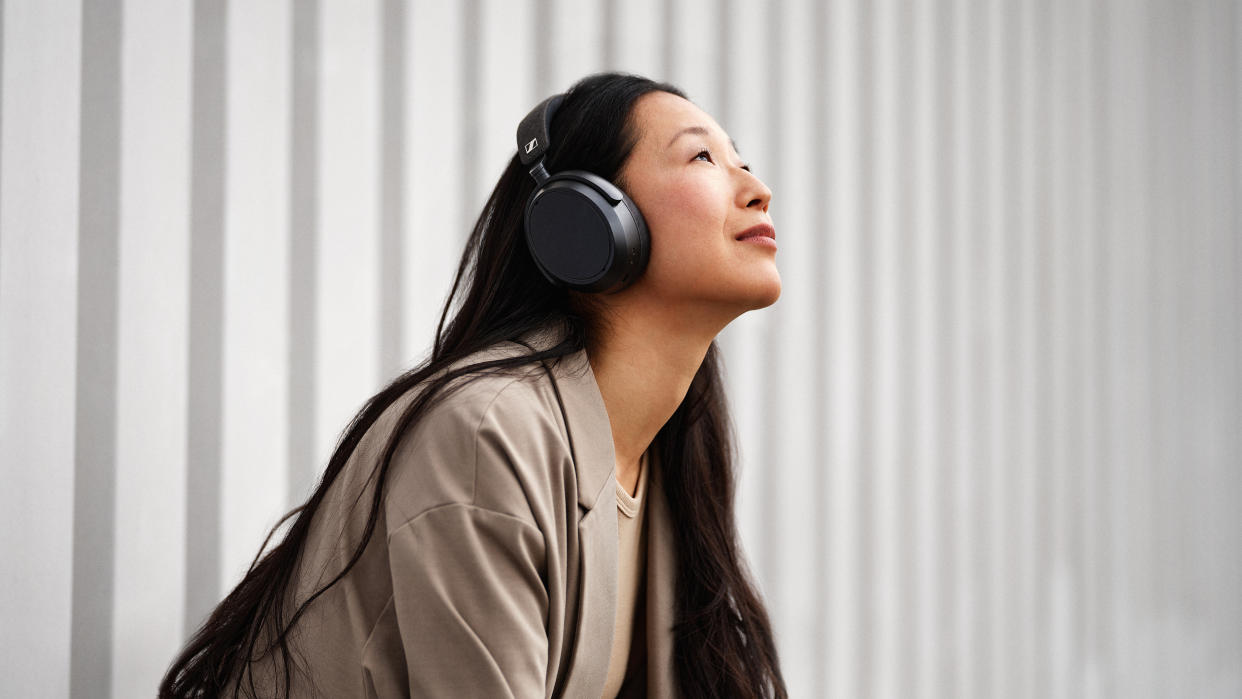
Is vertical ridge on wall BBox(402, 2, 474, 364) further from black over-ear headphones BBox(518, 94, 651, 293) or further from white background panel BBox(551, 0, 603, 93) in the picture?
black over-ear headphones BBox(518, 94, 651, 293)

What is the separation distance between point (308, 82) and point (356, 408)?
0.54m

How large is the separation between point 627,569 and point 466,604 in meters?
0.39

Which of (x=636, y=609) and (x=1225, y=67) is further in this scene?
Answer: (x=1225, y=67)

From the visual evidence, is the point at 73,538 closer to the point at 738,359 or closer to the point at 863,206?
the point at 738,359

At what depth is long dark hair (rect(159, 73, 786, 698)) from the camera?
1.01 metres

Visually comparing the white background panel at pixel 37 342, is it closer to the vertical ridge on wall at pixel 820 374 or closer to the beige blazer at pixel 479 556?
the beige blazer at pixel 479 556

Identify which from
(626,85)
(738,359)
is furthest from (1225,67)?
(626,85)

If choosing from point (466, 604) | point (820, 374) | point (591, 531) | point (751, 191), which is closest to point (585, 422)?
point (591, 531)

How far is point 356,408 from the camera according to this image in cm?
154

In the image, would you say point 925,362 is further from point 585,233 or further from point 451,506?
point 451,506

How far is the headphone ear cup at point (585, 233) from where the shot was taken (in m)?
1.01

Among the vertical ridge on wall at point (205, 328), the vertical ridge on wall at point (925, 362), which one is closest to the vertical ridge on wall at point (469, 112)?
the vertical ridge on wall at point (205, 328)

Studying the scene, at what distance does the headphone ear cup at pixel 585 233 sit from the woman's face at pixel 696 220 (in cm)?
4

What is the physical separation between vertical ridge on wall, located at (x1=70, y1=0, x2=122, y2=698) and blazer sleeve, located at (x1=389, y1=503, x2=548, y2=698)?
74 cm
